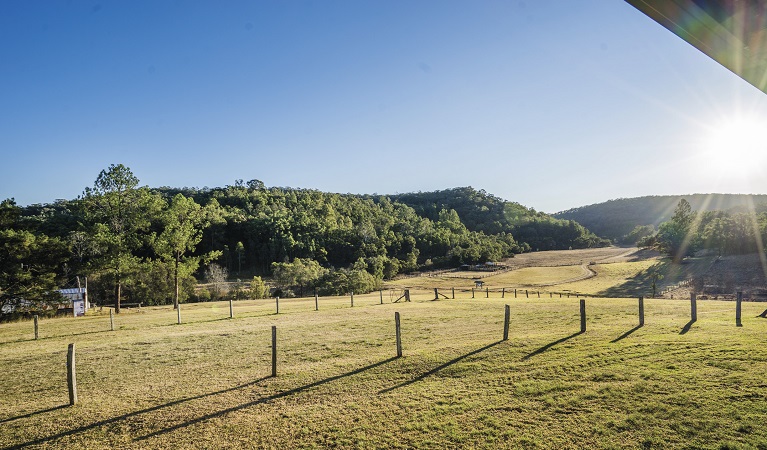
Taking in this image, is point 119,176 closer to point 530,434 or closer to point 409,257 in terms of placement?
point 530,434

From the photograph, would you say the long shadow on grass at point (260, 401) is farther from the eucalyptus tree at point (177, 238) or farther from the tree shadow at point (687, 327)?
the eucalyptus tree at point (177, 238)

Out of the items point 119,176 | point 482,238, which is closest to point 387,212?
point 482,238

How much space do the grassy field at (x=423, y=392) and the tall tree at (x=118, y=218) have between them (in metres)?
19.1

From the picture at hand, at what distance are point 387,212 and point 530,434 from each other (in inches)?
7067

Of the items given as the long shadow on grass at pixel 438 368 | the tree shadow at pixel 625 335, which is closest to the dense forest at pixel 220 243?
the long shadow on grass at pixel 438 368

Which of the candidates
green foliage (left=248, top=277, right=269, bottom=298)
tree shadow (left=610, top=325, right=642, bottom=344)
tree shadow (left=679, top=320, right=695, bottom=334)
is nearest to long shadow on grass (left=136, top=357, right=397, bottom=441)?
tree shadow (left=610, top=325, right=642, bottom=344)

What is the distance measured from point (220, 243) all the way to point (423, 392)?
12849 cm

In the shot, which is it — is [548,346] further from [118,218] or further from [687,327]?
[118,218]

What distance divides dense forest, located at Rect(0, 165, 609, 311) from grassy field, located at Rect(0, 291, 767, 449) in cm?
1964

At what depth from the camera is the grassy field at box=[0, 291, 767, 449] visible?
26.5ft

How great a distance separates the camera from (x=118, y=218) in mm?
38250

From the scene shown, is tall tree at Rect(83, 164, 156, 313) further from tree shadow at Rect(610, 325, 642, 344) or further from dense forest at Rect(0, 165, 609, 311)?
tree shadow at Rect(610, 325, 642, 344)

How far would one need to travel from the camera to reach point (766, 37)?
7.19ft

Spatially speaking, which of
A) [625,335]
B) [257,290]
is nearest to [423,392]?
[625,335]
